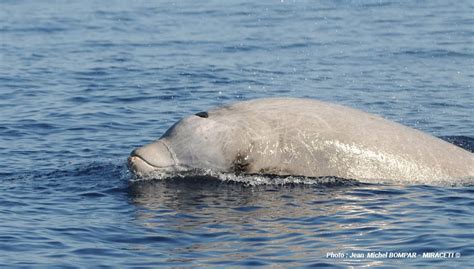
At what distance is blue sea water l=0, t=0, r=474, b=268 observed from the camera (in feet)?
43.6

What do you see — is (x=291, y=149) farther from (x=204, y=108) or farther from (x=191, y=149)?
(x=204, y=108)

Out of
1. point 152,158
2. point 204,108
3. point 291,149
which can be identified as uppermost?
point 291,149

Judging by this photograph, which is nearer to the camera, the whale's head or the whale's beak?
the whale's head

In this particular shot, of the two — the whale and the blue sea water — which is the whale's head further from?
the blue sea water

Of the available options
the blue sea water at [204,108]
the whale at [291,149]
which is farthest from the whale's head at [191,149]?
the blue sea water at [204,108]

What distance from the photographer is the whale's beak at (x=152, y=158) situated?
15734 millimetres

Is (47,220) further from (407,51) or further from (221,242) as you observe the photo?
(407,51)

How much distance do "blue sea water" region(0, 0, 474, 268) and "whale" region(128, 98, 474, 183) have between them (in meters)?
0.30

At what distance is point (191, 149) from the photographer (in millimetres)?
15648

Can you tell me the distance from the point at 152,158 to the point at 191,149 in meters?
0.57

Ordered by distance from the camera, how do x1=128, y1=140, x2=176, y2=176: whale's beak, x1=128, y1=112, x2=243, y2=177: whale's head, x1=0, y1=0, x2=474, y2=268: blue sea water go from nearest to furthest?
1. x1=0, y1=0, x2=474, y2=268: blue sea water
2. x1=128, y1=112, x2=243, y2=177: whale's head
3. x1=128, y1=140, x2=176, y2=176: whale's beak

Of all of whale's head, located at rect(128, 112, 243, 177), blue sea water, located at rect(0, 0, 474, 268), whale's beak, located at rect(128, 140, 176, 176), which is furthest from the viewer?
whale's beak, located at rect(128, 140, 176, 176)

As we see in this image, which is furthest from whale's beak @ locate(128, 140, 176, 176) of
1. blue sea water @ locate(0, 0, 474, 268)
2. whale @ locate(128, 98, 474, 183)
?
blue sea water @ locate(0, 0, 474, 268)

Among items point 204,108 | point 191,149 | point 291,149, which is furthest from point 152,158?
point 204,108
